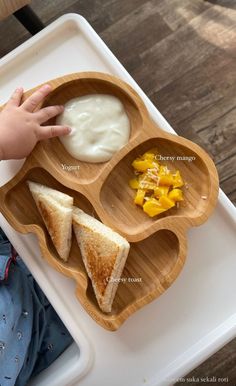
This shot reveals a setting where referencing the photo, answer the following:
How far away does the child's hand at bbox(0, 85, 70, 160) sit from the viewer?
34.3 inches

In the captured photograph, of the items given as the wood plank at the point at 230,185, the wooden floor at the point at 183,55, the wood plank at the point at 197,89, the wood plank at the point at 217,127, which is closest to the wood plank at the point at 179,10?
the wooden floor at the point at 183,55

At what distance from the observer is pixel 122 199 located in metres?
0.93

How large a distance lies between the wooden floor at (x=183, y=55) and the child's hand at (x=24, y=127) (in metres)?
0.64

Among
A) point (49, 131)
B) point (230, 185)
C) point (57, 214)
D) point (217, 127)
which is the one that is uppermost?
point (49, 131)

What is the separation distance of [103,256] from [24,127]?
0.95 feet

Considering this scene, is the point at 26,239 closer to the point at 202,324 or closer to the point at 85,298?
the point at 85,298

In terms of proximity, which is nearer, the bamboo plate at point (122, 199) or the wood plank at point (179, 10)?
the bamboo plate at point (122, 199)

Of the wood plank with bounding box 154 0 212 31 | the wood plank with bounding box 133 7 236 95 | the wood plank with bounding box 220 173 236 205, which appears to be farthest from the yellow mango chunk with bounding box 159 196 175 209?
the wood plank with bounding box 154 0 212 31

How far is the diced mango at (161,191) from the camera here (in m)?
0.89

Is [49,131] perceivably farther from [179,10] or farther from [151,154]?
[179,10]

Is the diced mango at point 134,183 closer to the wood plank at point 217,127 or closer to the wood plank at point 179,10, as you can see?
the wood plank at point 217,127

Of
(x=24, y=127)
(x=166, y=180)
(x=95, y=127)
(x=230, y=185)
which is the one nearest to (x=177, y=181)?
(x=166, y=180)

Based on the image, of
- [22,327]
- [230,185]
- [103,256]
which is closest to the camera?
[103,256]

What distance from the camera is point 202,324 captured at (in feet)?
3.01
